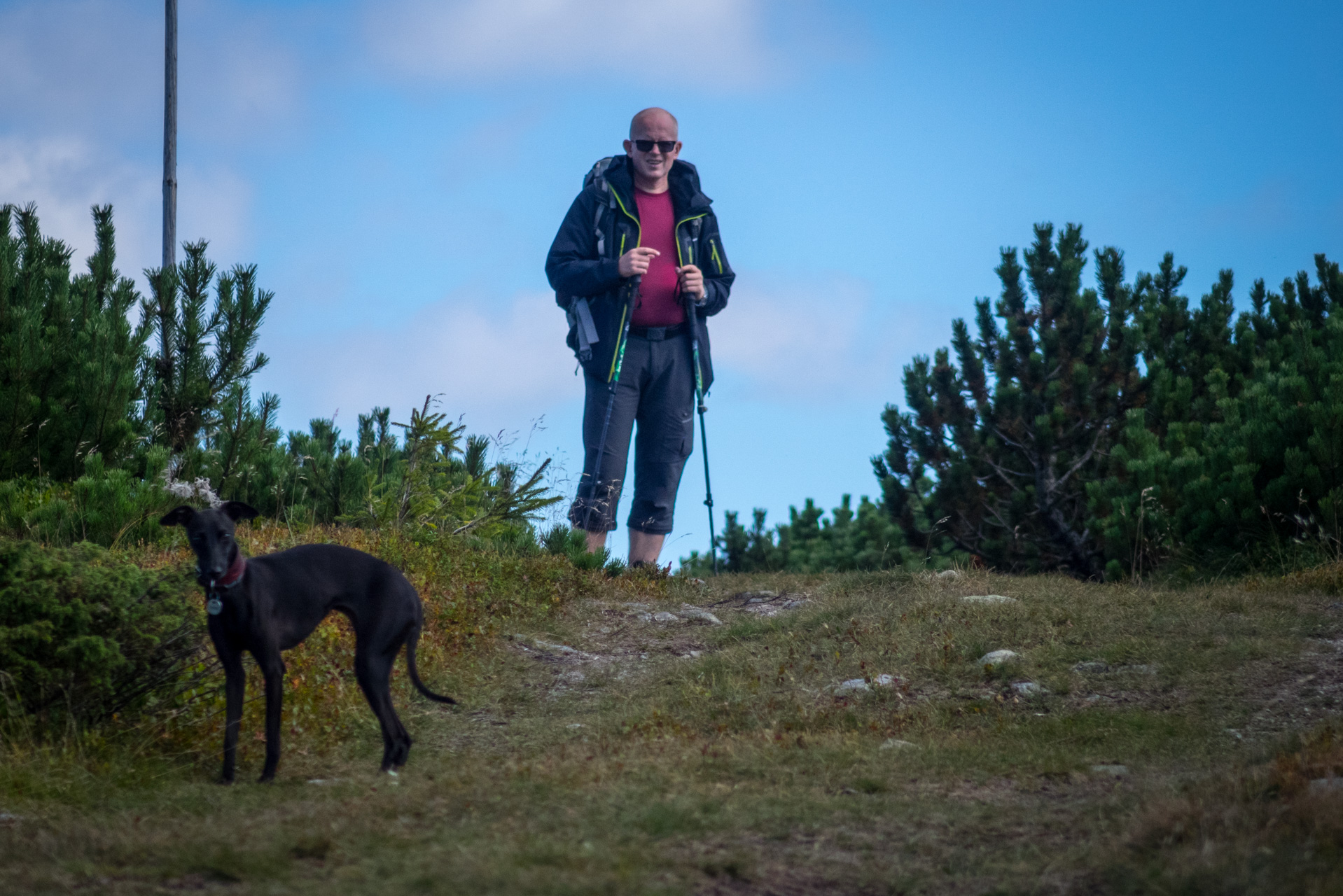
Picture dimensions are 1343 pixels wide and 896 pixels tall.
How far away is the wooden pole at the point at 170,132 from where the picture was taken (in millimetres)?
11930

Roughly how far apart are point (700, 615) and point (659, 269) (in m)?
2.90

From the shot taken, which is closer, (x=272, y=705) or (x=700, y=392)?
(x=272, y=705)

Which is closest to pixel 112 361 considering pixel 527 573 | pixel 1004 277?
pixel 527 573

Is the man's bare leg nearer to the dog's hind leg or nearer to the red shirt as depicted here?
the red shirt

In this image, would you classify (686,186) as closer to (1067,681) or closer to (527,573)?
(527,573)

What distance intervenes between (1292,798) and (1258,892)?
0.80 metres

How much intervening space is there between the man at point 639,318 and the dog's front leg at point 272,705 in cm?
511

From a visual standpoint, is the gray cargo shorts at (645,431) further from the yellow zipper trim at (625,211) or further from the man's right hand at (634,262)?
the yellow zipper trim at (625,211)

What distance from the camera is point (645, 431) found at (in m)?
10.0

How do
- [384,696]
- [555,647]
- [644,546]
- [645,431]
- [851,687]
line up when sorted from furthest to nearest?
1. [644,546]
2. [645,431]
3. [555,647]
4. [851,687]
5. [384,696]

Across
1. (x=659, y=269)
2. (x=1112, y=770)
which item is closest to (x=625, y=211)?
(x=659, y=269)

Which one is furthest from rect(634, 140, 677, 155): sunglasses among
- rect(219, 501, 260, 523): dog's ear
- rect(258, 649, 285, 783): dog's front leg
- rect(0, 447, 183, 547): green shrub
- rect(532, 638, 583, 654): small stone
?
rect(258, 649, 285, 783): dog's front leg

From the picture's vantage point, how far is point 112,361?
Result: 9781mm

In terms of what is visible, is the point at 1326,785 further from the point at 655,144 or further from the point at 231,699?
the point at 655,144
